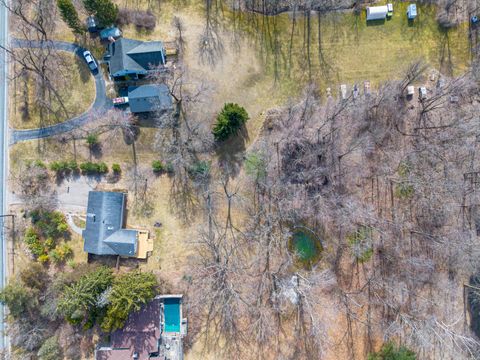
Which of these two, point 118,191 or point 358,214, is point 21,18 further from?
point 358,214

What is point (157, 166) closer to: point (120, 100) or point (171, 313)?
point (120, 100)

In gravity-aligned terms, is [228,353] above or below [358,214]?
below

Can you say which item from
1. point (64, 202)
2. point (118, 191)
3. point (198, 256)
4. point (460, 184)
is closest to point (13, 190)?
point (64, 202)

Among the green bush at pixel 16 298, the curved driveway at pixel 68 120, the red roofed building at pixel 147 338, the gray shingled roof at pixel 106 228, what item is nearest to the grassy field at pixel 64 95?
the curved driveway at pixel 68 120

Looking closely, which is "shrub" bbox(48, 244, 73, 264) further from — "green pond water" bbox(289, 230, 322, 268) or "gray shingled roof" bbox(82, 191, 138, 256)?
"green pond water" bbox(289, 230, 322, 268)

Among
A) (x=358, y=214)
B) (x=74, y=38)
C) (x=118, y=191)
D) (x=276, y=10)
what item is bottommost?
(x=358, y=214)
